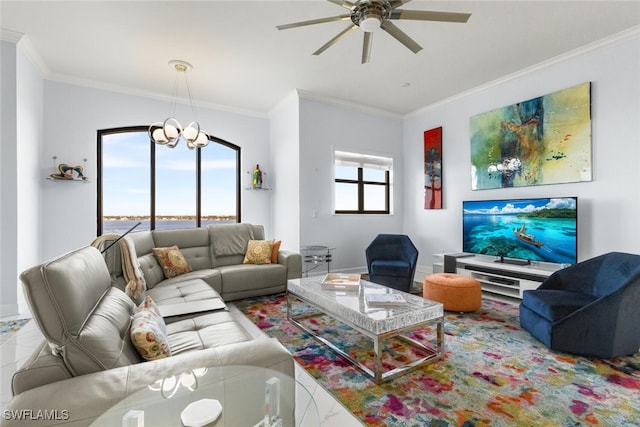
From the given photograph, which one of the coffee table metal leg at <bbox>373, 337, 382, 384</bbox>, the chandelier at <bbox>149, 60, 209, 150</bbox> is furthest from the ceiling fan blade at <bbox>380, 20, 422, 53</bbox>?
the chandelier at <bbox>149, 60, 209, 150</bbox>

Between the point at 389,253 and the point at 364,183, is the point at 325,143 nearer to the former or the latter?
the point at 364,183

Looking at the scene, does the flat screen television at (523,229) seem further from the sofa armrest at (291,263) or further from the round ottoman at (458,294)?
the sofa armrest at (291,263)

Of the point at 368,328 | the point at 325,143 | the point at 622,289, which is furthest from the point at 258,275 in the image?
the point at 622,289

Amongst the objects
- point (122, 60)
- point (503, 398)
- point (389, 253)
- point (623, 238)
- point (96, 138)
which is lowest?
point (503, 398)

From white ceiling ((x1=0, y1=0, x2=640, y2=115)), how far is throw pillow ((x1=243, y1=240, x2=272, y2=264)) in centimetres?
232

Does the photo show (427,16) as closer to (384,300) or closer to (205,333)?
(384,300)

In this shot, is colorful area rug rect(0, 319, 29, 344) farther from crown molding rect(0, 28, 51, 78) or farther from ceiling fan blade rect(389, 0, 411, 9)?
ceiling fan blade rect(389, 0, 411, 9)

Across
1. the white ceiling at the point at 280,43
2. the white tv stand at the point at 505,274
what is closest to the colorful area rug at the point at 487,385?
the white tv stand at the point at 505,274

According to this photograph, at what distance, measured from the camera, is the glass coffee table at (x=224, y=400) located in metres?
0.95

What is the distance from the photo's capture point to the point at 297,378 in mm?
2033

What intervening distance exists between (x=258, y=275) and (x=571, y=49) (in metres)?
4.49

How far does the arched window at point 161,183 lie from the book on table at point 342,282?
3.08 metres

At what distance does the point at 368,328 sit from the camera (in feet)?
6.48

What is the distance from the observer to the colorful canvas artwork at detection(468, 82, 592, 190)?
3416 mm
